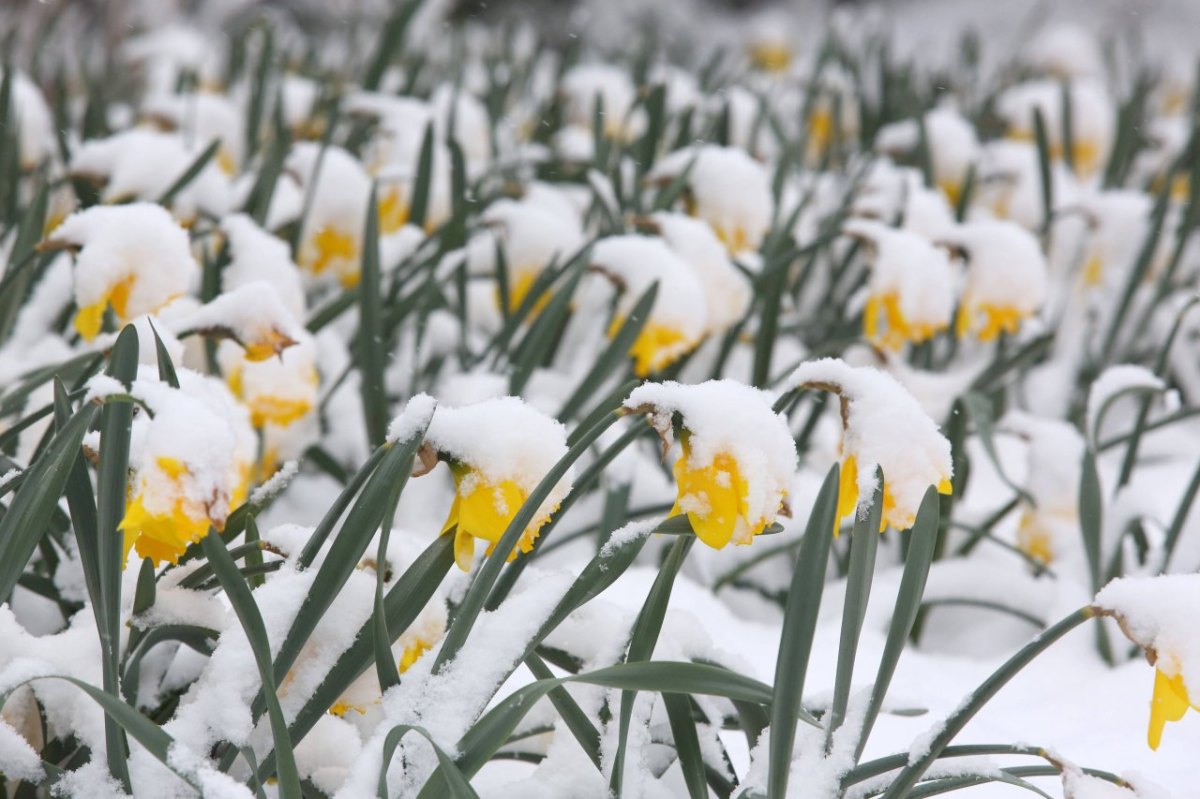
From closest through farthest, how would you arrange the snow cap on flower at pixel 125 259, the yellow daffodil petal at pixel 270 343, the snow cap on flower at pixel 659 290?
1. the yellow daffodil petal at pixel 270 343
2. the snow cap on flower at pixel 125 259
3. the snow cap on flower at pixel 659 290

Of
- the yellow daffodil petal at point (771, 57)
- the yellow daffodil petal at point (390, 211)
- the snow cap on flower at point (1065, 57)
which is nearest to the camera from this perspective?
the yellow daffodil petal at point (390, 211)

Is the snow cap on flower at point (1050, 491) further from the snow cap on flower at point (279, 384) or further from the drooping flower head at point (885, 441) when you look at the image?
the snow cap on flower at point (279, 384)

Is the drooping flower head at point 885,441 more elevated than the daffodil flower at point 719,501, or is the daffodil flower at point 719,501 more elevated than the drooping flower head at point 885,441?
the drooping flower head at point 885,441

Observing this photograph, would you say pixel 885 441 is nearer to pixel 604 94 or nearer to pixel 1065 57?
pixel 604 94

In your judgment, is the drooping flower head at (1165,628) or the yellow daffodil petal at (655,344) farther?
the yellow daffodil petal at (655,344)

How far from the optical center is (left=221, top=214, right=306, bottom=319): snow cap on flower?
1659mm

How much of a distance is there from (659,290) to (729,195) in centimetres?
58

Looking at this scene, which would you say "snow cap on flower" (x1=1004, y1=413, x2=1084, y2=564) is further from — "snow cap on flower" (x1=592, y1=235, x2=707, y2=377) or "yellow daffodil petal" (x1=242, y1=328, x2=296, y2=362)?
"yellow daffodil petal" (x1=242, y1=328, x2=296, y2=362)

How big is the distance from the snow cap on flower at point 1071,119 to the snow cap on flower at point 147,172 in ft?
7.69

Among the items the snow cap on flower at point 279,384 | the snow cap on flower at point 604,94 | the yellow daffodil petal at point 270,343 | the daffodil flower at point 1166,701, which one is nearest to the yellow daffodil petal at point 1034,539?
the daffodil flower at point 1166,701

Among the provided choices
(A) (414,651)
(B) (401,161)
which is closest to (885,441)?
(A) (414,651)

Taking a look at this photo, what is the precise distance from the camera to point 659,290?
1680mm

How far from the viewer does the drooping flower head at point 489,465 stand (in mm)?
955

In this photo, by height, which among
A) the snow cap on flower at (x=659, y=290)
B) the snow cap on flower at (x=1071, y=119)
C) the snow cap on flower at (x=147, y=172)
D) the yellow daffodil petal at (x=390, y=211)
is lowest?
the snow cap on flower at (x=659, y=290)
